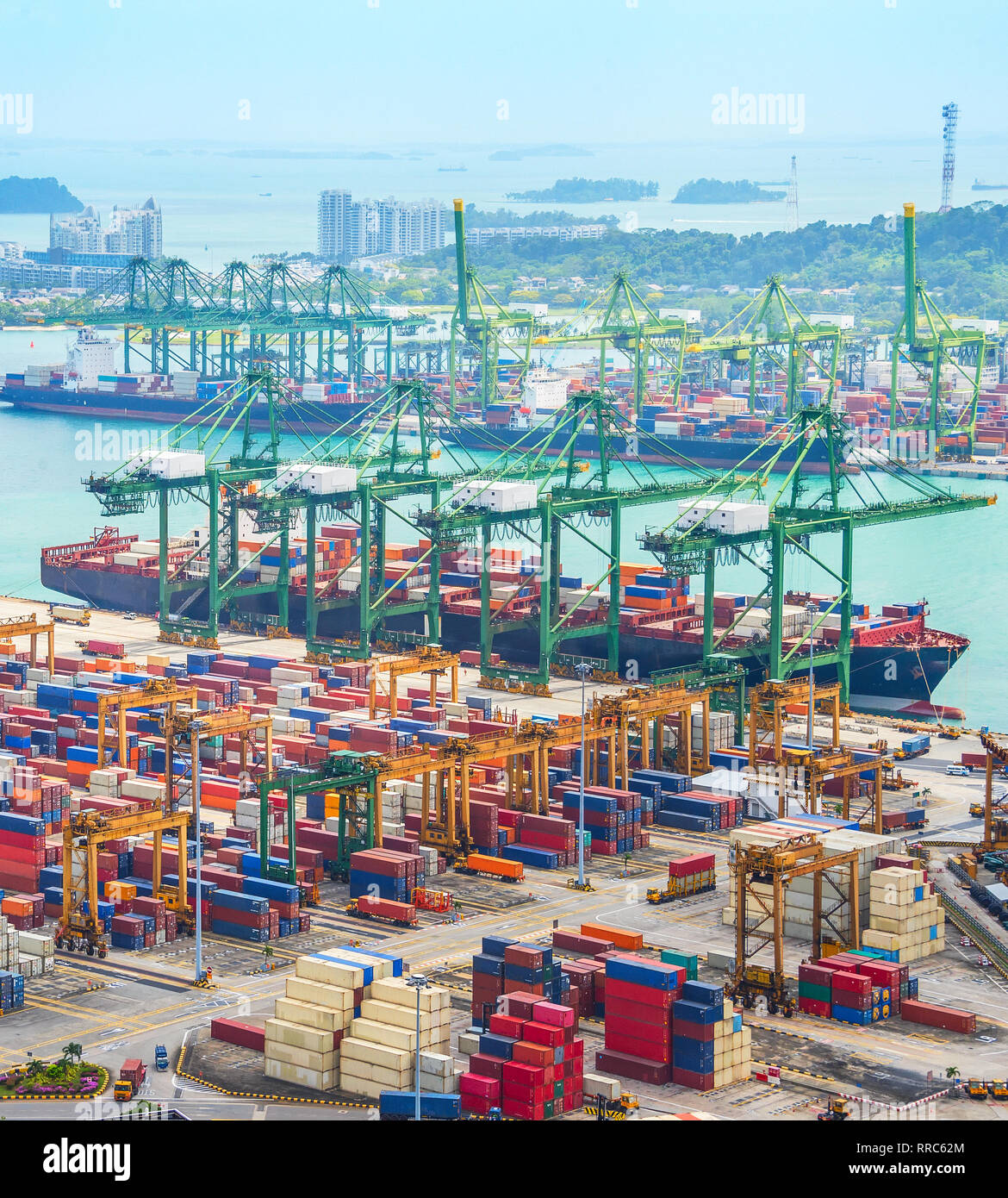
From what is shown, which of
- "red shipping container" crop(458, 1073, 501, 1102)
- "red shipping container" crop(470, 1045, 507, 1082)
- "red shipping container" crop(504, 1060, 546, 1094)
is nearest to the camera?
"red shipping container" crop(504, 1060, 546, 1094)

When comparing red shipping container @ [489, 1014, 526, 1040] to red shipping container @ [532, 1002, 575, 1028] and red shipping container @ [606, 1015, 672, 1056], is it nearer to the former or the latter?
red shipping container @ [532, 1002, 575, 1028]

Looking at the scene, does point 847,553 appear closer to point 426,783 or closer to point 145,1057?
point 426,783

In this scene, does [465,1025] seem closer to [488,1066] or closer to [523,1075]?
[488,1066]

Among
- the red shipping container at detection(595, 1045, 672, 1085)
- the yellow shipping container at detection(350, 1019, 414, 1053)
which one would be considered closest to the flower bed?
the yellow shipping container at detection(350, 1019, 414, 1053)

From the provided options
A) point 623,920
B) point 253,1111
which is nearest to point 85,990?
point 253,1111

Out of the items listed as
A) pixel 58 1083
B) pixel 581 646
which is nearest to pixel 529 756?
pixel 581 646

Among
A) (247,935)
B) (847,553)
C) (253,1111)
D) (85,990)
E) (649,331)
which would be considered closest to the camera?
(253,1111)
